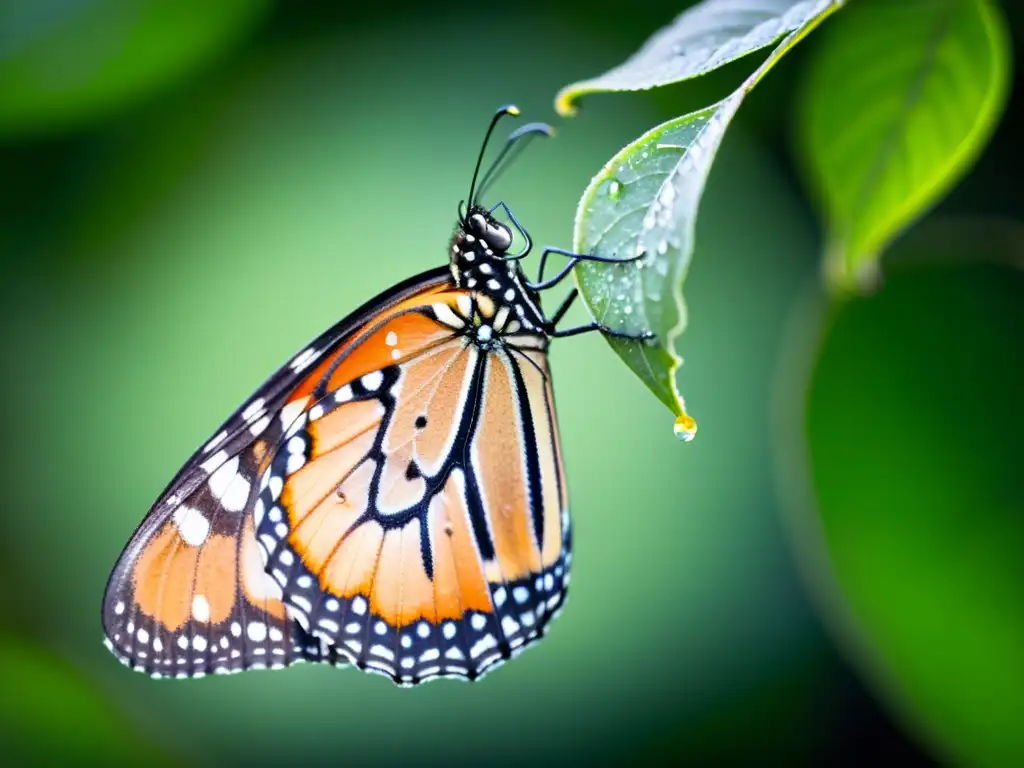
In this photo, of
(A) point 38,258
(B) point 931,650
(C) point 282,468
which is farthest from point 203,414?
(B) point 931,650

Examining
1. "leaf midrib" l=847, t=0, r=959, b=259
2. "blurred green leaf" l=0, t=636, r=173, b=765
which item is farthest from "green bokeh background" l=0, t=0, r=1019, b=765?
"leaf midrib" l=847, t=0, r=959, b=259

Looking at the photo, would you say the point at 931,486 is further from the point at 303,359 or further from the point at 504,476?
the point at 303,359

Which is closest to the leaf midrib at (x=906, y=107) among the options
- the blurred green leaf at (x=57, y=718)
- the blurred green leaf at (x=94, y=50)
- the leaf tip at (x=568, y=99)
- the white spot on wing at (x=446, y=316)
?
the leaf tip at (x=568, y=99)

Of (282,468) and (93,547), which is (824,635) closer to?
(282,468)

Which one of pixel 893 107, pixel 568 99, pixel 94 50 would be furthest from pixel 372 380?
pixel 94 50

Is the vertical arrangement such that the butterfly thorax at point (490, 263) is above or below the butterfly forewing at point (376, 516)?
above

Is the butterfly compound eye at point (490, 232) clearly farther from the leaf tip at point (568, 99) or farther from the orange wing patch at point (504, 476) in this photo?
the leaf tip at point (568, 99)

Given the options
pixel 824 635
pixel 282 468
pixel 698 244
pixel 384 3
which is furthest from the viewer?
pixel 384 3
